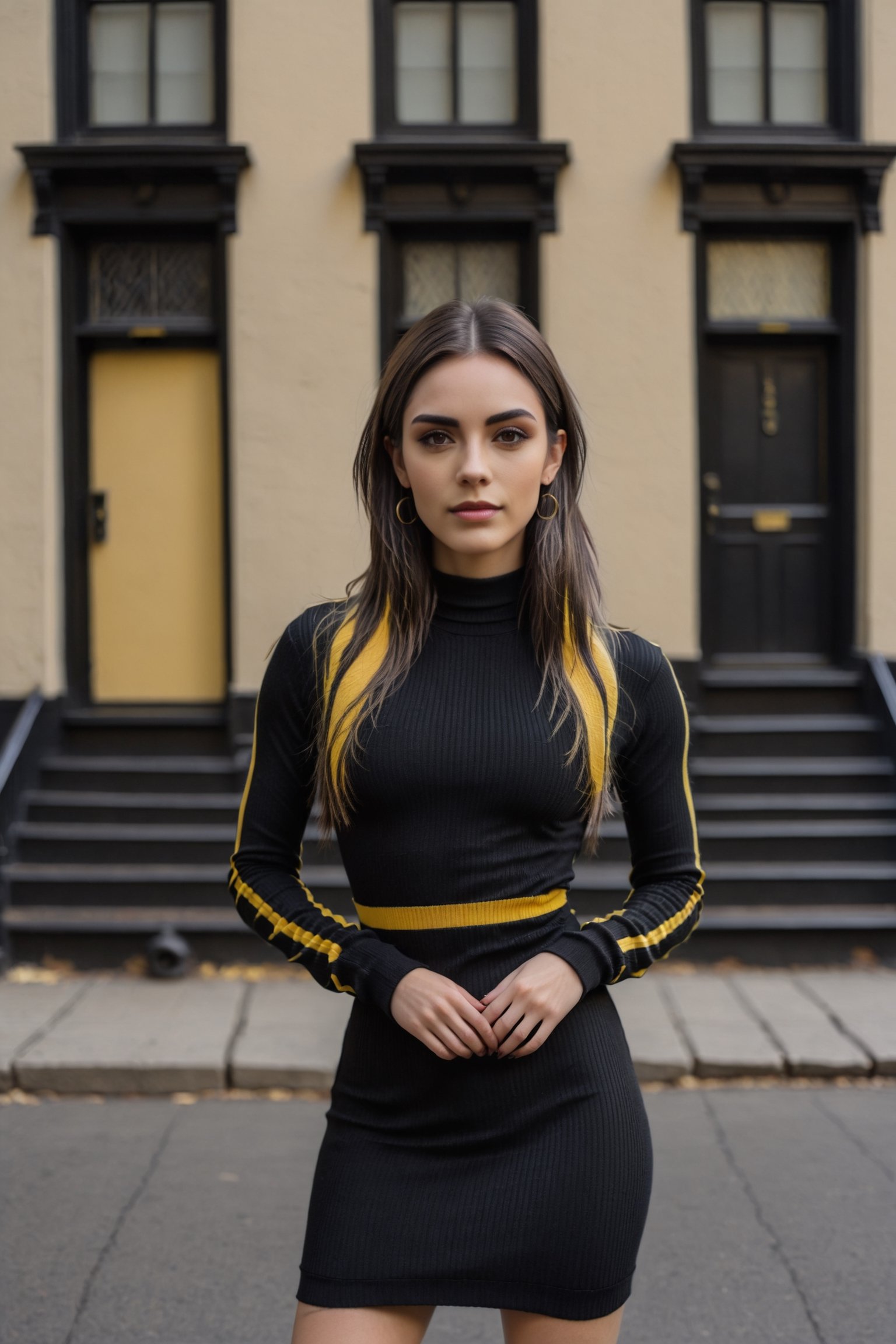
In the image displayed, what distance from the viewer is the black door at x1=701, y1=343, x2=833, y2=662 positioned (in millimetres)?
8977

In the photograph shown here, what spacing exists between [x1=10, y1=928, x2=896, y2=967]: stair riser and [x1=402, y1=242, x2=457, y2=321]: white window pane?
4158 mm

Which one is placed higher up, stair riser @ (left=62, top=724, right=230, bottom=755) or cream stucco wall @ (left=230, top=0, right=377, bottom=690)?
Result: cream stucco wall @ (left=230, top=0, right=377, bottom=690)

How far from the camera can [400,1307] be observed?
5.68 feet

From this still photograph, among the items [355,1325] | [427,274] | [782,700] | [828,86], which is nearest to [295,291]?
[427,274]

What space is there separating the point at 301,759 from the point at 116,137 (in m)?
7.89

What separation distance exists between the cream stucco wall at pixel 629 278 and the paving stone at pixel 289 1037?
3.11 meters

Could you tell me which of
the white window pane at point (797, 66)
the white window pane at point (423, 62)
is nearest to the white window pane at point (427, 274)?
the white window pane at point (423, 62)

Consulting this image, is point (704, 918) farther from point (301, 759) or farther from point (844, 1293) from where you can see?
point (301, 759)

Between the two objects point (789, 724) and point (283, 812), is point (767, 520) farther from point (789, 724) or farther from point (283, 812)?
point (283, 812)

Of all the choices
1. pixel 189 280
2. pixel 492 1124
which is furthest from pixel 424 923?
pixel 189 280

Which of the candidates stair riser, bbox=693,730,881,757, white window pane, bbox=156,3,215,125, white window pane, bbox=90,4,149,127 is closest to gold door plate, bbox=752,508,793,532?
stair riser, bbox=693,730,881,757

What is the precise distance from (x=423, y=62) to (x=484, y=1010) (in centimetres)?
834

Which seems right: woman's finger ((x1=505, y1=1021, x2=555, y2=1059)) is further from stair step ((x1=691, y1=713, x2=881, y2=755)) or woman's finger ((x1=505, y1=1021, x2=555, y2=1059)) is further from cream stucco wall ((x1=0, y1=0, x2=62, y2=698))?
cream stucco wall ((x1=0, y1=0, x2=62, y2=698))

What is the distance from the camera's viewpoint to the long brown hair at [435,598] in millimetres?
1830
